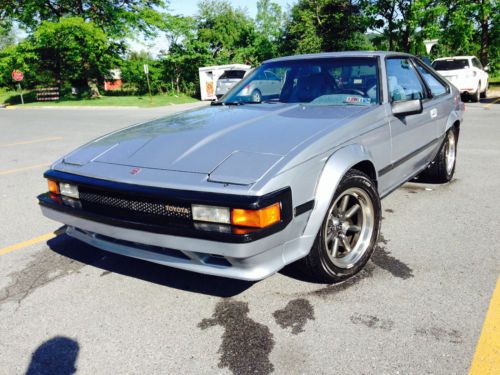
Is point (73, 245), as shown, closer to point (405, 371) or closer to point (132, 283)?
point (132, 283)

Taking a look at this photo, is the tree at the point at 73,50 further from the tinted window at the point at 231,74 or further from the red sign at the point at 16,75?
the tinted window at the point at 231,74

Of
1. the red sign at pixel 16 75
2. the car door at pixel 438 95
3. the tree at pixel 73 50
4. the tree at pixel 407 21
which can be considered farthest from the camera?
the red sign at pixel 16 75

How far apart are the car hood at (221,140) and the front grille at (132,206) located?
212mm

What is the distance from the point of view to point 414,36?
22.8m

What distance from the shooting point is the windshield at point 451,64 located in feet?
47.0

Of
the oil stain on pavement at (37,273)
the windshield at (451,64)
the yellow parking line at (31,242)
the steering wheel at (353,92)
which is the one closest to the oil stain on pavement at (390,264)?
the steering wheel at (353,92)

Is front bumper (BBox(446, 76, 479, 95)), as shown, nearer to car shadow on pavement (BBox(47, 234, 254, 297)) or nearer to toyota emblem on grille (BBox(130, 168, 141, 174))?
car shadow on pavement (BBox(47, 234, 254, 297))

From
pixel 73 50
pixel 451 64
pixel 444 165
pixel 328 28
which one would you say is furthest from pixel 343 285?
pixel 328 28

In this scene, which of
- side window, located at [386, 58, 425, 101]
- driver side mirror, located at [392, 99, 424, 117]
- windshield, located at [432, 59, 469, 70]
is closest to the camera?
driver side mirror, located at [392, 99, 424, 117]

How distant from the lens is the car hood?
226cm

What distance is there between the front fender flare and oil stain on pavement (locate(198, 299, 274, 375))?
20.5 inches

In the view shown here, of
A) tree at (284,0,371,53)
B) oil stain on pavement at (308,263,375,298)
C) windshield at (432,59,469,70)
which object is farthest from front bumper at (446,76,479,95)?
tree at (284,0,371,53)

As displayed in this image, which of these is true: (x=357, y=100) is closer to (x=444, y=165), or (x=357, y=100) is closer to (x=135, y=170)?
(x=135, y=170)

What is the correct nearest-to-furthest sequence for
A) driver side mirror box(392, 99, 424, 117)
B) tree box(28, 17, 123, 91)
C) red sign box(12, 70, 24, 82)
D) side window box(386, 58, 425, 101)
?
driver side mirror box(392, 99, 424, 117), side window box(386, 58, 425, 101), tree box(28, 17, 123, 91), red sign box(12, 70, 24, 82)
